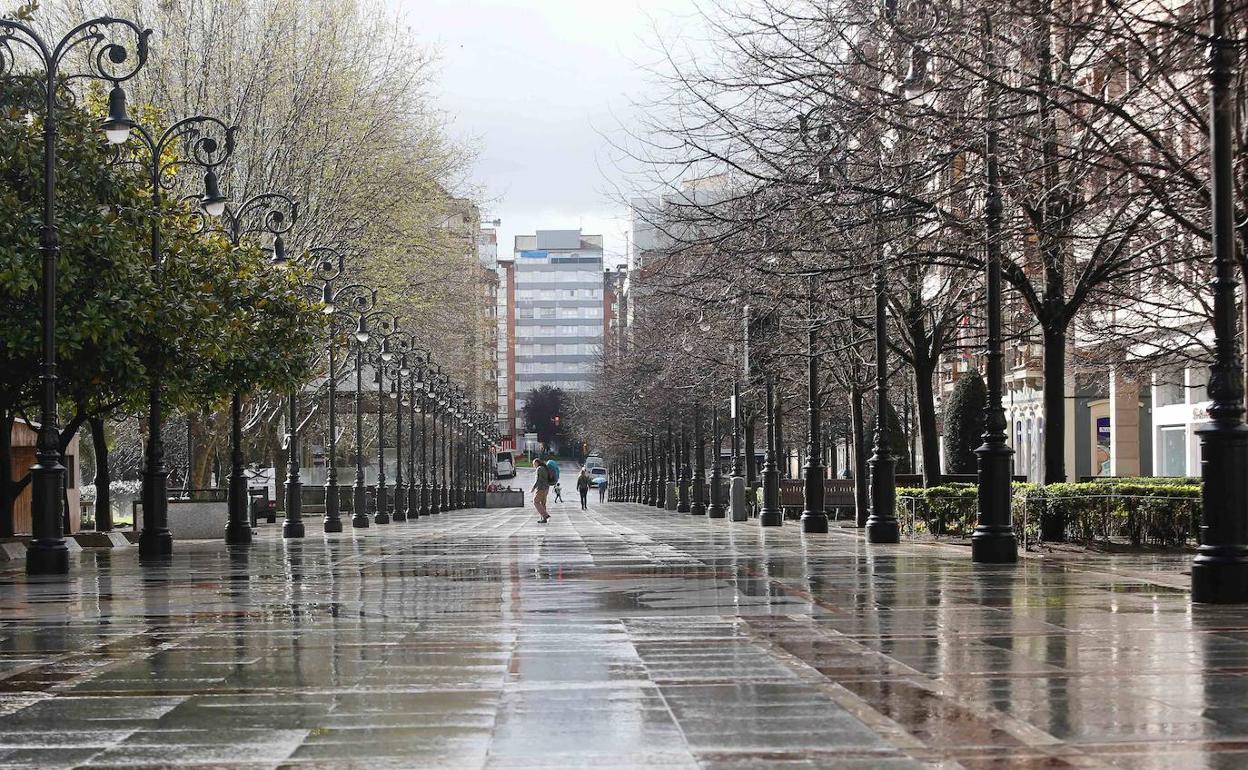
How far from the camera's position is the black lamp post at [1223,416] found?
550 inches

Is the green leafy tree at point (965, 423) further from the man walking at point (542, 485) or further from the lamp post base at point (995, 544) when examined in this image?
the lamp post base at point (995, 544)

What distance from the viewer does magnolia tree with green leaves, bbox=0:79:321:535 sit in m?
26.1

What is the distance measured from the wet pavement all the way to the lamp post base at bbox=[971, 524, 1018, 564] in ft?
6.48

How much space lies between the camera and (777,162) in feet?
80.7

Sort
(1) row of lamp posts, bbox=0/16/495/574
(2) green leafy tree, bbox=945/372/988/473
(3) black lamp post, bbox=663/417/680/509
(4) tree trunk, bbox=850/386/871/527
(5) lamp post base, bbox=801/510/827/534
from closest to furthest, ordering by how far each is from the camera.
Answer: (1) row of lamp posts, bbox=0/16/495/574 < (5) lamp post base, bbox=801/510/827/534 < (4) tree trunk, bbox=850/386/871/527 < (2) green leafy tree, bbox=945/372/988/473 < (3) black lamp post, bbox=663/417/680/509

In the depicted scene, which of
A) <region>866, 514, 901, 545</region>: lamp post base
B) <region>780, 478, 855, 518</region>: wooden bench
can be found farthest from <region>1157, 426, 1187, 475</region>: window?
<region>866, 514, 901, 545</region>: lamp post base

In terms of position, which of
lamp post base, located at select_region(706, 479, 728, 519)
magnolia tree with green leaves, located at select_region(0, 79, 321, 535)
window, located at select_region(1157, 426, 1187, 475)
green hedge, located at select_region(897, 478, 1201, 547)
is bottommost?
lamp post base, located at select_region(706, 479, 728, 519)

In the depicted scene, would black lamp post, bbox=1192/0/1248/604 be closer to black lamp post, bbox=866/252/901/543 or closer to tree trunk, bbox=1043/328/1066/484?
black lamp post, bbox=866/252/901/543

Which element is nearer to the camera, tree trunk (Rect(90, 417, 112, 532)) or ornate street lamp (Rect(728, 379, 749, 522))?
tree trunk (Rect(90, 417, 112, 532))

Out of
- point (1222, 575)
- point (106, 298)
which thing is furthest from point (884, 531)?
point (1222, 575)

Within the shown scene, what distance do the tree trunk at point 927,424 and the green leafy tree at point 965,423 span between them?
21.4 ft

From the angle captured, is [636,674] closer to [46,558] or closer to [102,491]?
→ [46,558]

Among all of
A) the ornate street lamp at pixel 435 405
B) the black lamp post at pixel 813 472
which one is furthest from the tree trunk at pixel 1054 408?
the ornate street lamp at pixel 435 405

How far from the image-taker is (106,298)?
86.5 feet
